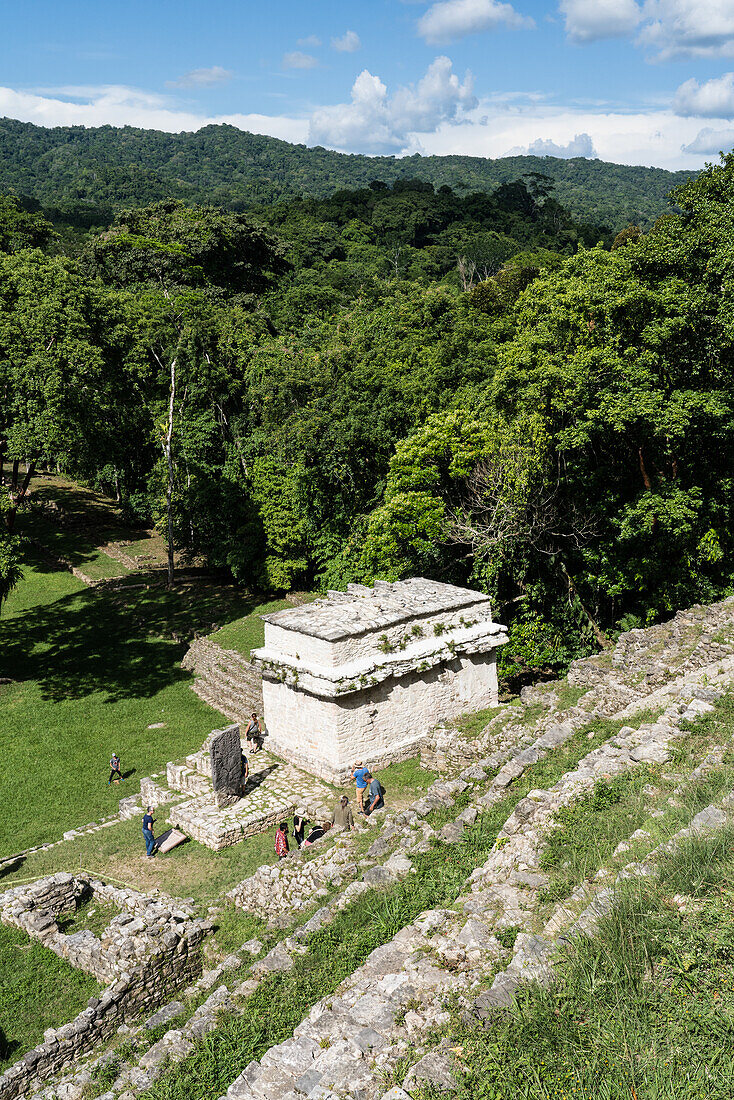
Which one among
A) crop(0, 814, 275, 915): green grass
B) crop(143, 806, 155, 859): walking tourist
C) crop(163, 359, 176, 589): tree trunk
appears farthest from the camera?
crop(163, 359, 176, 589): tree trunk

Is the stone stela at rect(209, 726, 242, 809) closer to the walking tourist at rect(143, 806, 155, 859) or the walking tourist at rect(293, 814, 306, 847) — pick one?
the walking tourist at rect(143, 806, 155, 859)

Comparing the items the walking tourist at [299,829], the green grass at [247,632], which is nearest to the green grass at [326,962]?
the walking tourist at [299,829]

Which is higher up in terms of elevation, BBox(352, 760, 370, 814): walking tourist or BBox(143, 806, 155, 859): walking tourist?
BBox(352, 760, 370, 814): walking tourist

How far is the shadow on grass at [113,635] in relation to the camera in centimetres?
2339

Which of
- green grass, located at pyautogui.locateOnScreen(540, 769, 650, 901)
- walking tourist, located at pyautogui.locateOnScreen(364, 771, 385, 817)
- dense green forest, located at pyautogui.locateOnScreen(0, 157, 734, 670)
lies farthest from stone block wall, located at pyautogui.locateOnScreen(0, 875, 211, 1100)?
dense green forest, located at pyautogui.locateOnScreen(0, 157, 734, 670)

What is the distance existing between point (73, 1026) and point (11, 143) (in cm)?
24279

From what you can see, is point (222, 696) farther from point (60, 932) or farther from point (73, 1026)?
point (73, 1026)

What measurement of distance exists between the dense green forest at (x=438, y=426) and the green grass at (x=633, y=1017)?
41.4 ft

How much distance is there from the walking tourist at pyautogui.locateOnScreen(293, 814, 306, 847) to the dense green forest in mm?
9910

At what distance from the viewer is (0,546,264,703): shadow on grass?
23.4 meters

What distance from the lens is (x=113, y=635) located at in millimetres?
26922

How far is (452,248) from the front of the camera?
263 ft

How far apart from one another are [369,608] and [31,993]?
362 inches

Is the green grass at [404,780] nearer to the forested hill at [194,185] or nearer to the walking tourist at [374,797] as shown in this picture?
the walking tourist at [374,797]
